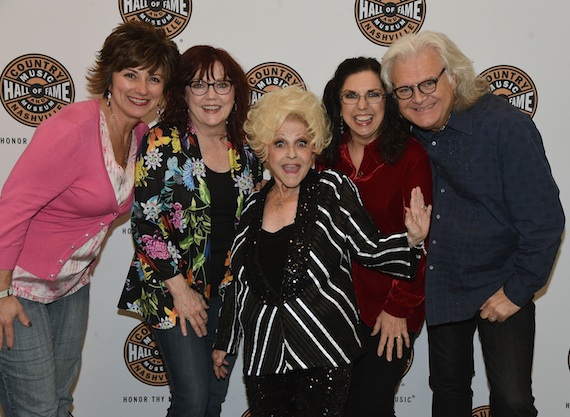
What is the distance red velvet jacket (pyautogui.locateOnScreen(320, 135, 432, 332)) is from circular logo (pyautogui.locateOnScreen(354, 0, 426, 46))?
2.53 ft

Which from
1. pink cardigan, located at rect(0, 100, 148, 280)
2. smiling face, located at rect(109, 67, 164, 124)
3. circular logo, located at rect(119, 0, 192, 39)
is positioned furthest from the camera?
circular logo, located at rect(119, 0, 192, 39)

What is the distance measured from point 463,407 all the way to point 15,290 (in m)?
1.63

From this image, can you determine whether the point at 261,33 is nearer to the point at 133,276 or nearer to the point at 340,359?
the point at 133,276

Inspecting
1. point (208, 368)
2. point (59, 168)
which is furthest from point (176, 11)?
point (208, 368)

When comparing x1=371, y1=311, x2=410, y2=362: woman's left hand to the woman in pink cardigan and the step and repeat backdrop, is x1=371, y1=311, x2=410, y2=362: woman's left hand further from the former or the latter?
the step and repeat backdrop

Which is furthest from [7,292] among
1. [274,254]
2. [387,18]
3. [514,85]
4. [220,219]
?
[514,85]

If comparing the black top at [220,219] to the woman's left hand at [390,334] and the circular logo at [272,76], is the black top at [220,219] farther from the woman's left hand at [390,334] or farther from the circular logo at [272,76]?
the circular logo at [272,76]

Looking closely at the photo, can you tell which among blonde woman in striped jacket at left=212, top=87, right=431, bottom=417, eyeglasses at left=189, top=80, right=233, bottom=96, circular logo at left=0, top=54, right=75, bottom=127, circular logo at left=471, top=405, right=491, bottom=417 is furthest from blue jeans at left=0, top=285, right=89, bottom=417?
circular logo at left=471, top=405, right=491, bottom=417

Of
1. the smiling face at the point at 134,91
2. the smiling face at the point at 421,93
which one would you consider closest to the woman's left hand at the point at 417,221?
the smiling face at the point at 421,93

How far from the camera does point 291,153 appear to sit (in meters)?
1.79

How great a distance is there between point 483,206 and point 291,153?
66 cm

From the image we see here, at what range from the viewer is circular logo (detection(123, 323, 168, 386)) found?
105 inches

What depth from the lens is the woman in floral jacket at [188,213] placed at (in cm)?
188

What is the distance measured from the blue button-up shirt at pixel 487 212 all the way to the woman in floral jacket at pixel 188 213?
2.32ft
